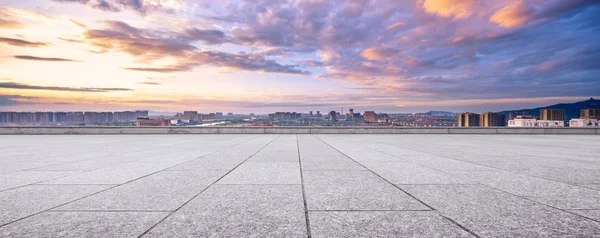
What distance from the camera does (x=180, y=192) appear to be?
5.16 metres

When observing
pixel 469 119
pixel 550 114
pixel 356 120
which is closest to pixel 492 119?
pixel 469 119

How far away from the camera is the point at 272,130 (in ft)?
81.3

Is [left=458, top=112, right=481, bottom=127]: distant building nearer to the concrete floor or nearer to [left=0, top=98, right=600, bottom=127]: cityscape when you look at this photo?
[left=0, top=98, right=600, bottom=127]: cityscape

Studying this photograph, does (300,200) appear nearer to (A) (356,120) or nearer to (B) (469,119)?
(B) (469,119)

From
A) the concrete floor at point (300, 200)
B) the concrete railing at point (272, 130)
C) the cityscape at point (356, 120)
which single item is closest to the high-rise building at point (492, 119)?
the cityscape at point (356, 120)

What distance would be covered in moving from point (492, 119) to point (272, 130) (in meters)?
38.3

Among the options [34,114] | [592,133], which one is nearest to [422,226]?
[592,133]

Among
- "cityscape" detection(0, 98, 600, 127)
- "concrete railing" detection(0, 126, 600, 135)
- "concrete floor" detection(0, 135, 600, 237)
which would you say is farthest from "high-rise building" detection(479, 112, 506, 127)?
"concrete floor" detection(0, 135, 600, 237)

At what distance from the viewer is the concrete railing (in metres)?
23.4

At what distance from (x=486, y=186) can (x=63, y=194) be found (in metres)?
7.80

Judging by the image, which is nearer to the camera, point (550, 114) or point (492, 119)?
point (550, 114)

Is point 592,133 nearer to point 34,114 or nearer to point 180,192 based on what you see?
point 180,192

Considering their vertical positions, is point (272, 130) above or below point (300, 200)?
above

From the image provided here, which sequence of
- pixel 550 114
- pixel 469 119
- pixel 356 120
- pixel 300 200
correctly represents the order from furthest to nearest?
1. pixel 356 120
2. pixel 469 119
3. pixel 550 114
4. pixel 300 200
